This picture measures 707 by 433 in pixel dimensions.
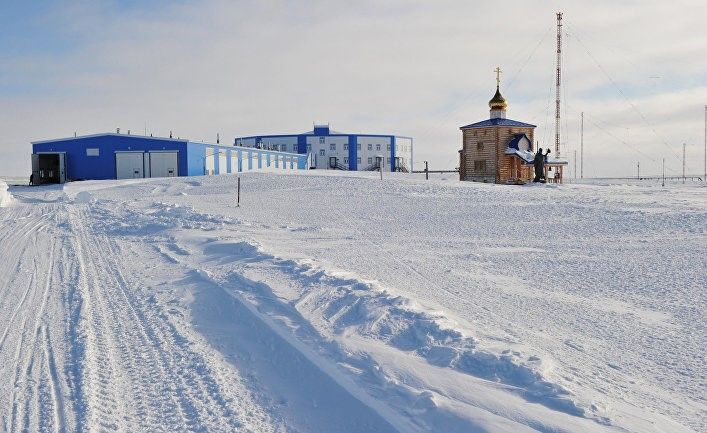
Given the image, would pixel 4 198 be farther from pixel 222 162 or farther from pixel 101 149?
pixel 222 162

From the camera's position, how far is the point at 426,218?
20.5 m

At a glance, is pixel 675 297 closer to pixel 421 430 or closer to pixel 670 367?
pixel 670 367

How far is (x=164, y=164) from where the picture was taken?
47250 millimetres

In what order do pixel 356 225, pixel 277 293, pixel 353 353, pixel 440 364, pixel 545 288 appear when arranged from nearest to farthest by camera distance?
pixel 440 364, pixel 353 353, pixel 277 293, pixel 545 288, pixel 356 225

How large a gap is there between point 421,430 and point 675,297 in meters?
6.03

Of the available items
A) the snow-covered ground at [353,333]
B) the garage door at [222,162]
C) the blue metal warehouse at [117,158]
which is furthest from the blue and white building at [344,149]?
the snow-covered ground at [353,333]

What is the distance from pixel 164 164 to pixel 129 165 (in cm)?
305

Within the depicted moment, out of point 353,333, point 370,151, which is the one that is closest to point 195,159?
point 370,151

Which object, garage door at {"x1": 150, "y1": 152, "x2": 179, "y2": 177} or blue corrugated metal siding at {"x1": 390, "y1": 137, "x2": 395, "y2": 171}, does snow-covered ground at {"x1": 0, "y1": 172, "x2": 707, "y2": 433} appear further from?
blue corrugated metal siding at {"x1": 390, "y1": 137, "x2": 395, "y2": 171}

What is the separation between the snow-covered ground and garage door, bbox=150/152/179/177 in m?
31.8

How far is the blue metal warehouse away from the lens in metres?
47.2

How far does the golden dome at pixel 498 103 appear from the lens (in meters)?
47.7

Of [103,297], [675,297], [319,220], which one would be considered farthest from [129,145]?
[675,297]

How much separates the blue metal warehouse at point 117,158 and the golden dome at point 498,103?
73.7 feet
